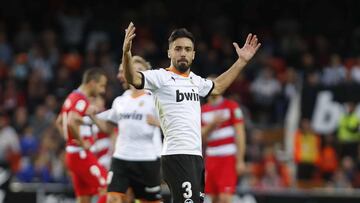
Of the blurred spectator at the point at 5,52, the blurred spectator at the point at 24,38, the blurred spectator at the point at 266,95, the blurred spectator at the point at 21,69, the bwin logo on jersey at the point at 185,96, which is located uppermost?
the blurred spectator at the point at 24,38

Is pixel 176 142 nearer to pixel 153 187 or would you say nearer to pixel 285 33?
pixel 153 187

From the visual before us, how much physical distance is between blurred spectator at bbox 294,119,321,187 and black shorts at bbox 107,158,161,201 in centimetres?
732

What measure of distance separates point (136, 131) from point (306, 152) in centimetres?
783

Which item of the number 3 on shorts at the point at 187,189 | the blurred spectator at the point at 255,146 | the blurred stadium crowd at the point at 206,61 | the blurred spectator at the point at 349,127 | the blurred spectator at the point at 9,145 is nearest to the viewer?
the number 3 on shorts at the point at 187,189

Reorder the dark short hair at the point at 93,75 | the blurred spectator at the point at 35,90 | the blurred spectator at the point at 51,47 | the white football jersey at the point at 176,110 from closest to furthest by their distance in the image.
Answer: the white football jersey at the point at 176,110 → the dark short hair at the point at 93,75 → the blurred spectator at the point at 35,90 → the blurred spectator at the point at 51,47

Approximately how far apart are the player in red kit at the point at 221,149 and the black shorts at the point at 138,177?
73.1 inches

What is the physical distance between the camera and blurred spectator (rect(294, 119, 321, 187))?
18828 millimetres

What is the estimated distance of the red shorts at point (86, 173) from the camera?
→ 12.3m

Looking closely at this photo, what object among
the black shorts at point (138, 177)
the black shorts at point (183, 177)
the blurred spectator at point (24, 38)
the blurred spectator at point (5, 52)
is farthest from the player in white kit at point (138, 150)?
the blurred spectator at point (24, 38)

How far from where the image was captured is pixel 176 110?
933 centimetres

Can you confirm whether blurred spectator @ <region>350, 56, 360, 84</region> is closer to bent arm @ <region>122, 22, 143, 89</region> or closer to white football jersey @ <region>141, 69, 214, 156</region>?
white football jersey @ <region>141, 69, 214, 156</region>

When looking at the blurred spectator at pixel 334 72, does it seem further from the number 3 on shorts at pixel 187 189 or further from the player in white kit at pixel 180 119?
the number 3 on shorts at pixel 187 189

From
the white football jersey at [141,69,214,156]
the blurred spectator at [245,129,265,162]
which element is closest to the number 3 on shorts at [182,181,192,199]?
the white football jersey at [141,69,214,156]

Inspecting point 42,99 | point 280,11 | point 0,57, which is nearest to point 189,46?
point 42,99
